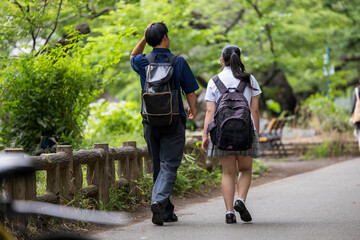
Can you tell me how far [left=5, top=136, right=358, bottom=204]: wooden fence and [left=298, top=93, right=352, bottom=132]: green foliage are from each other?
35.3 ft

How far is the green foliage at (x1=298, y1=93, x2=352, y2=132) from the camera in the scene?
18.0 metres

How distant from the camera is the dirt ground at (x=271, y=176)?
7.34 m

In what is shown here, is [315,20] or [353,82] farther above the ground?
[315,20]

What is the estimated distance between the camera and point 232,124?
584cm

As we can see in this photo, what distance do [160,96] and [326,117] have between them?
1360 centimetres

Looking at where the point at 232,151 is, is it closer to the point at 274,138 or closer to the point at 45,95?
the point at 45,95

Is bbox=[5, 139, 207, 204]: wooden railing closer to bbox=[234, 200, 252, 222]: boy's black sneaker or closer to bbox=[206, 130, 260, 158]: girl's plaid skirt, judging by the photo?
bbox=[206, 130, 260, 158]: girl's plaid skirt

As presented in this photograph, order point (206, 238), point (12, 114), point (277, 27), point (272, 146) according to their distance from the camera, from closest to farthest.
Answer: point (206, 238), point (12, 114), point (272, 146), point (277, 27)

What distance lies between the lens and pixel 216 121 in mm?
5984

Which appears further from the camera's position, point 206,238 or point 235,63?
point 235,63

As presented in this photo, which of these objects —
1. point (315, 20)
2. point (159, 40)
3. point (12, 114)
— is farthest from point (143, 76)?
point (315, 20)

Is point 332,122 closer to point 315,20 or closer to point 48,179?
point 315,20

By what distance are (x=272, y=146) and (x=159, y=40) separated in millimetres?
12151

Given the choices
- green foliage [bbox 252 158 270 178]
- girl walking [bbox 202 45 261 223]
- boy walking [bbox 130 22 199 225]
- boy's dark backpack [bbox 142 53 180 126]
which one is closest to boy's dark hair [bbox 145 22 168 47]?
boy walking [bbox 130 22 199 225]
